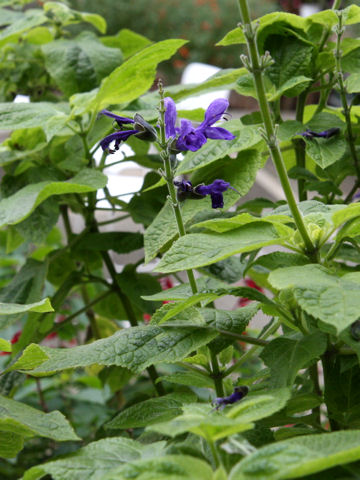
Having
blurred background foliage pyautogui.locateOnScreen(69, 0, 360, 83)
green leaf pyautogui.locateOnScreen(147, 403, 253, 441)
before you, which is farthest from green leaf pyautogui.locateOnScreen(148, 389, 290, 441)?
blurred background foliage pyautogui.locateOnScreen(69, 0, 360, 83)

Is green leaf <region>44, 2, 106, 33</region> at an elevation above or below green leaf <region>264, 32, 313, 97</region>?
above

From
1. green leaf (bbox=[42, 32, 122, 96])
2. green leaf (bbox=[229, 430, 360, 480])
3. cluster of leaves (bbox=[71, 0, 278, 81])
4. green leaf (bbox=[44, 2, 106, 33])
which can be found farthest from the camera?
cluster of leaves (bbox=[71, 0, 278, 81])

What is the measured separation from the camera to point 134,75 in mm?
674

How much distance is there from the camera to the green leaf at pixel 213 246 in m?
0.43

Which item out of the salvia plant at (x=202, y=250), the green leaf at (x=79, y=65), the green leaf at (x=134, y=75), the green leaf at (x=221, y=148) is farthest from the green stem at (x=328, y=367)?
the green leaf at (x=79, y=65)

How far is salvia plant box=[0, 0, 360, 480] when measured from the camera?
39 cm

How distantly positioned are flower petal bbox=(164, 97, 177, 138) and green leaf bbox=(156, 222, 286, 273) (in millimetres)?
116

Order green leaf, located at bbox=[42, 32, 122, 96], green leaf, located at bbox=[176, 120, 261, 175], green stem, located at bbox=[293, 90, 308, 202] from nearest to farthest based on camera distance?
1. green leaf, located at bbox=[176, 120, 261, 175]
2. green stem, located at bbox=[293, 90, 308, 202]
3. green leaf, located at bbox=[42, 32, 122, 96]

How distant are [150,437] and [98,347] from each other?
16 centimetres

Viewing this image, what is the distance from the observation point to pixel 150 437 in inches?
23.8

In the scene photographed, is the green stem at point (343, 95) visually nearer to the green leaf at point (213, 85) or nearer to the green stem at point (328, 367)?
the green leaf at point (213, 85)

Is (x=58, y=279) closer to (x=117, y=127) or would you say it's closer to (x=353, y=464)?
(x=117, y=127)

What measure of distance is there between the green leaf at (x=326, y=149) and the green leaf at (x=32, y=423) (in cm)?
34

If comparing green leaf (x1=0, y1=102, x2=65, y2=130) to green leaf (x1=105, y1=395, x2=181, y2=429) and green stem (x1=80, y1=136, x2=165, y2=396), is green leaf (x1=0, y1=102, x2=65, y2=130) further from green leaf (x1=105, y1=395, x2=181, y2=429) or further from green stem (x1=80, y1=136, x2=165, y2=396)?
green leaf (x1=105, y1=395, x2=181, y2=429)
